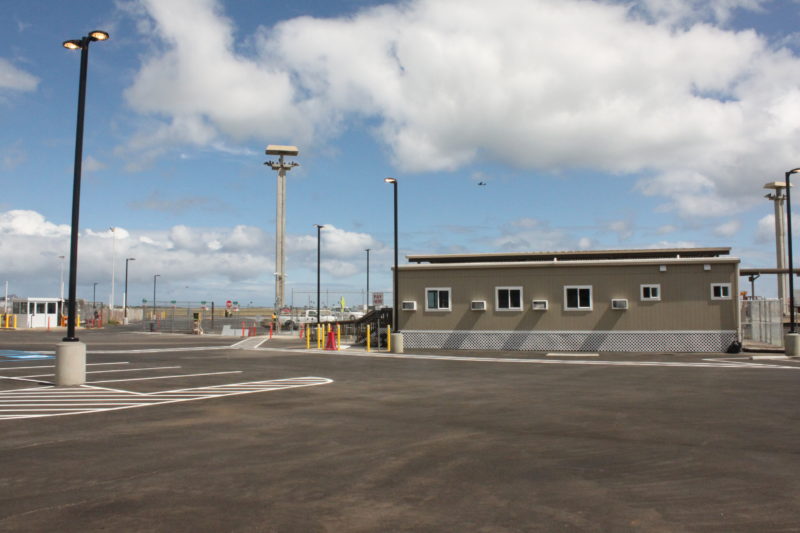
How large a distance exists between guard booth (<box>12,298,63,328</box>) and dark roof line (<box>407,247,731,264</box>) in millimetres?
41120

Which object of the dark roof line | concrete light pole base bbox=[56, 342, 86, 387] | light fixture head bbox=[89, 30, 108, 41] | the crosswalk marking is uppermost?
light fixture head bbox=[89, 30, 108, 41]

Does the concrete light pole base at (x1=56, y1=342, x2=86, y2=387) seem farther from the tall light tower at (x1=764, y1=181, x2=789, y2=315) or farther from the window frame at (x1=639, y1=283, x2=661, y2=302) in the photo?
the tall light tower at (x1=764, y1=181, x2=789, y2=315)

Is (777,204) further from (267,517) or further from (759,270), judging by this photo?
(267,517)

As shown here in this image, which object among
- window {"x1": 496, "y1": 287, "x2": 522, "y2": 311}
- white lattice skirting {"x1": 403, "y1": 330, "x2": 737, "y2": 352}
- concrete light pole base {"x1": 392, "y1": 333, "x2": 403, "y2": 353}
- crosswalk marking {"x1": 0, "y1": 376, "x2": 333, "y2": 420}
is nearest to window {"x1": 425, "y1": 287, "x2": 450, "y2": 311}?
white lattice skirting {"x1": 403, "y1": 330, "x2": 737, "y2": 352}

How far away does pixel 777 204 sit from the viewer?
69.1 meters

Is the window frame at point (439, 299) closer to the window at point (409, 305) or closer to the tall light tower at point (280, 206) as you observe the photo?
the window at point (409, 305)

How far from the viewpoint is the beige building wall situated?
95.3 ft

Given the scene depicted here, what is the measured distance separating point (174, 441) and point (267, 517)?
12.8 feet

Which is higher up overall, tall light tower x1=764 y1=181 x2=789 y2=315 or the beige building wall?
tall light tower x1=764 y1=181 x2=789 y2=315

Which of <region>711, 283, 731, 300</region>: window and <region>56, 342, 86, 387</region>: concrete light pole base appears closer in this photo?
<region>56, 342, 86, 387</region>: concrete light pole base

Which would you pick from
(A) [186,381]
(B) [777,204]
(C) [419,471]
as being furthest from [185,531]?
(B) [777,204]

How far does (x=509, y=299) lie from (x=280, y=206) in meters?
35.0

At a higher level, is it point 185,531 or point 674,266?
point 674,266

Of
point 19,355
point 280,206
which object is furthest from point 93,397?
point 280,206
